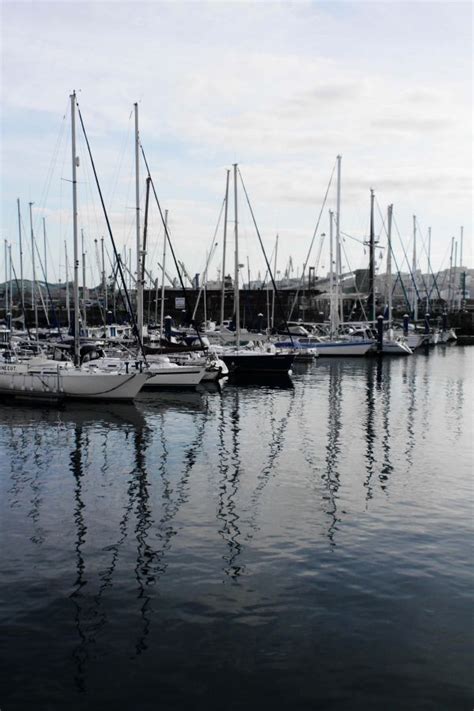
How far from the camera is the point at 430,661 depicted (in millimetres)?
11016

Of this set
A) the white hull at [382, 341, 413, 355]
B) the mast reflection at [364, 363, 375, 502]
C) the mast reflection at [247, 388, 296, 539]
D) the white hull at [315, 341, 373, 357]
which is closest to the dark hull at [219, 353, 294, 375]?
the mast reflection at [364, 363, 375, 502]

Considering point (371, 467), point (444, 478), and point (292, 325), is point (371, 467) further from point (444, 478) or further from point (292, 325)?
point (292, 325)

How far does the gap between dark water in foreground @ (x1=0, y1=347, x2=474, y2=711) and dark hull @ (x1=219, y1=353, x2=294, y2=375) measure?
79.6 ft

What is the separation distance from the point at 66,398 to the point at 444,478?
2312cm

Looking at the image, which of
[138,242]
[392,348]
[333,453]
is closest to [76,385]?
[138,242]

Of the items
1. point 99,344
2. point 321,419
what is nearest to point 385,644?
point 321,419

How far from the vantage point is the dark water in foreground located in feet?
34.1

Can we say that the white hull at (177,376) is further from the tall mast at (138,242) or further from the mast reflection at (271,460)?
the mast reflection at (271,460)

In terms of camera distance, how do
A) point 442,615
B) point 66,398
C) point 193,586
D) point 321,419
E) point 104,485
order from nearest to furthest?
point 442,615 < point 193,586 < point 104,485 < point 321,419 < point 66,398

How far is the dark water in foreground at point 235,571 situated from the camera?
1039cm

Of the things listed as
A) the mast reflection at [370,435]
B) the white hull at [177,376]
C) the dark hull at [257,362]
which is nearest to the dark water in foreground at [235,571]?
the mast reflection at [370,435]

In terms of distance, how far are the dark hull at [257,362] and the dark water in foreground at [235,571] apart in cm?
2427

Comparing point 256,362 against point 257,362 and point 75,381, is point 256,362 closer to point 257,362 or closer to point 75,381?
point 257,362

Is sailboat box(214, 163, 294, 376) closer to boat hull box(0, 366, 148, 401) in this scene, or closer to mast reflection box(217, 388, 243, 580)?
boat hull box(0, 366, 148, 401)
